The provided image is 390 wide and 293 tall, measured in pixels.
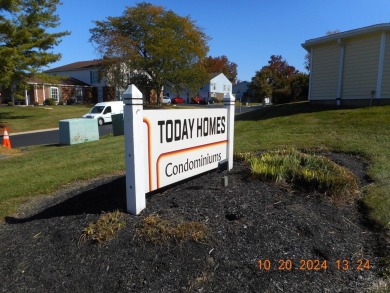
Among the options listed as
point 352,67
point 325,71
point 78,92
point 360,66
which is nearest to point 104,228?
point 360,66

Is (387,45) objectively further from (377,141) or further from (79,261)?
(79,261)

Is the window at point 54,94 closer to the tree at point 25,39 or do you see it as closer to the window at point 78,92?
the window at point 78,92

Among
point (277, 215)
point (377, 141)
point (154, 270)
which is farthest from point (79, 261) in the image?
point (377, 141)

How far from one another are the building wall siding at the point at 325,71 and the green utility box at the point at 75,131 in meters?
11.3

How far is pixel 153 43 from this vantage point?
4091cm

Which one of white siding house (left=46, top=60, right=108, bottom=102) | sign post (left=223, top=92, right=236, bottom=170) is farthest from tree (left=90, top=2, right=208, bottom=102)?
sign post (left=223, top=92, right=236, bottom=170)

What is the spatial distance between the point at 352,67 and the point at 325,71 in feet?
5.23

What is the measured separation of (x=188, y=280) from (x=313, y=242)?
122 centimetres

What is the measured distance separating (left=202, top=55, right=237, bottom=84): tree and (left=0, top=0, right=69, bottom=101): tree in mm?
58887

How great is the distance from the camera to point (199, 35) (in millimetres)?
44656

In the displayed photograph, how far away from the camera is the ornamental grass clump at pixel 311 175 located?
→ 12.8 ft

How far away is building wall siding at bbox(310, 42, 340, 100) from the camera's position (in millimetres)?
15914

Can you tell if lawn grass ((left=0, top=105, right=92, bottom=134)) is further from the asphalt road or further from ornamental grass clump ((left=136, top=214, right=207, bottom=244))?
ornamental grass clump ((left=136, top=214, right=207, bottom=244))
